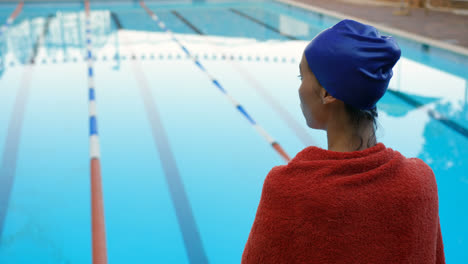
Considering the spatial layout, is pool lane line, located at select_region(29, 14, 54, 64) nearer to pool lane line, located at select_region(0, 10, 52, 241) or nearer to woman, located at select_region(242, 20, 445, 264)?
pool lane line, located at select_region(0, 10, 52, 241)

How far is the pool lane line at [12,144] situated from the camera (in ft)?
9.53

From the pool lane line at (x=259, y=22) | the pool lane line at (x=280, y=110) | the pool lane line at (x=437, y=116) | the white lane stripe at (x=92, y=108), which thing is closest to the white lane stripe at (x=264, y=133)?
the pool lane line at (x=280, y=110)

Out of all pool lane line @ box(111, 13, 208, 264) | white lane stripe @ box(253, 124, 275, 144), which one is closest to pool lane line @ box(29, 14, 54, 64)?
pool lane line @ box(111, 13, 208, 264)

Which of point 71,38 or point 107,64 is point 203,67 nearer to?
point 107,64

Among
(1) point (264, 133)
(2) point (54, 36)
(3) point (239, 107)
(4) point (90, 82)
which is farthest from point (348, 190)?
(2) point (54, 36)

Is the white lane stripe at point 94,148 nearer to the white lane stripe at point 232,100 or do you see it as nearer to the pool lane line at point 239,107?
the pool lane line at point 239,107

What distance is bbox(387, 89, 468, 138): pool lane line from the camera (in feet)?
12.9

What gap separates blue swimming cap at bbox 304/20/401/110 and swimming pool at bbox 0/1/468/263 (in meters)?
0.21

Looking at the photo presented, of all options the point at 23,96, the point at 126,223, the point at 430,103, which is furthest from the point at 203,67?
the point at 126,223

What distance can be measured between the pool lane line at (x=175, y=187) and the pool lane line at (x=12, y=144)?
0.97m

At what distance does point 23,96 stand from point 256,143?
2.51 meters

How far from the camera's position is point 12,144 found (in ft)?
12.0

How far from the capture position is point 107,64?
599 cm

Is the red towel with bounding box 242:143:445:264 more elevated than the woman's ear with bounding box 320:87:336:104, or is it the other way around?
the woman's ear with bounding box 320:87:336:104
